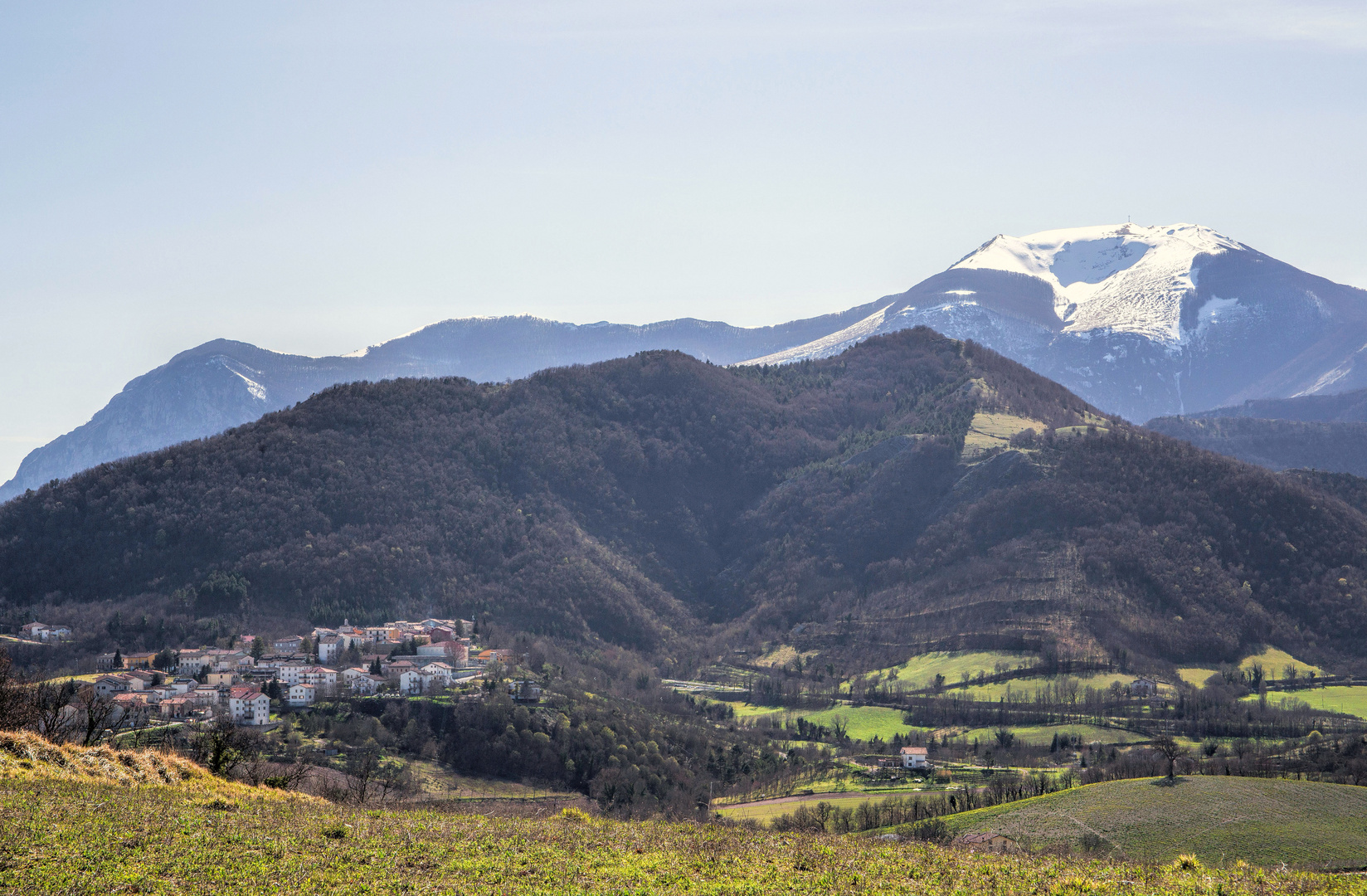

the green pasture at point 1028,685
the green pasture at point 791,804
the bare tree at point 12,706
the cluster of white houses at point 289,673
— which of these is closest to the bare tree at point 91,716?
the bare tree at point 12,706

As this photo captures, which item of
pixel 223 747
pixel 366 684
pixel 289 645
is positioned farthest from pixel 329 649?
pixel 223 747

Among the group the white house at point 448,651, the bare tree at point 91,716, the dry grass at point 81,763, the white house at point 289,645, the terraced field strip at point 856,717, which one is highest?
the dry grass at point 81,763

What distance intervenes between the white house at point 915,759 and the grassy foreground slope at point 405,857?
7848cm

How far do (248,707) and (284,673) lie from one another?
2450 centimetres

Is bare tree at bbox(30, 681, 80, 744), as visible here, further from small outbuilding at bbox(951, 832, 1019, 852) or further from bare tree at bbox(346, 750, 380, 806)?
small outbuilding at bbox(951, 832, 1019, 852)

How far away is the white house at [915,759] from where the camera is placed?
136m

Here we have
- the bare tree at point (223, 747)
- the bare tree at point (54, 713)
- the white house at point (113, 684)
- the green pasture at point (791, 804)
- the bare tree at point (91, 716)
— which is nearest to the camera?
the bare tree at point (54, 713)

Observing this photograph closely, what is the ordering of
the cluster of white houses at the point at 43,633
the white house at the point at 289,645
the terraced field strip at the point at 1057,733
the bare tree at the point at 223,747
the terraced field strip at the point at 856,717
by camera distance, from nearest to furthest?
the bare tree at the point at 223,747 < the terraced field strip at the point at 1057,733 < the terraced field strip at the point at 856,717 < the white house at the point at 289,645 < the cluster of white houses at the point at 43,633

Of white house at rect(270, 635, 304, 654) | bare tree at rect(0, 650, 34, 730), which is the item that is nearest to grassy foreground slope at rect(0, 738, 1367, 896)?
bare tree at rect(0, 650, 34, 730)

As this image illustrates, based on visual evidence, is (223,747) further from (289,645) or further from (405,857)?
(289,645)

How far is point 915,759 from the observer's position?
137000mm

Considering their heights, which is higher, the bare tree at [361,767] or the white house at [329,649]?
the white house at [329,649]

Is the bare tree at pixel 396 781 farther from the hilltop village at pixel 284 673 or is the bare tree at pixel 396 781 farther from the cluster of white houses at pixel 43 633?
the cluster of white houses at pixel 43 633

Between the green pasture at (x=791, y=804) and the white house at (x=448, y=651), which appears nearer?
the green pasture at (x=791, y=804)
